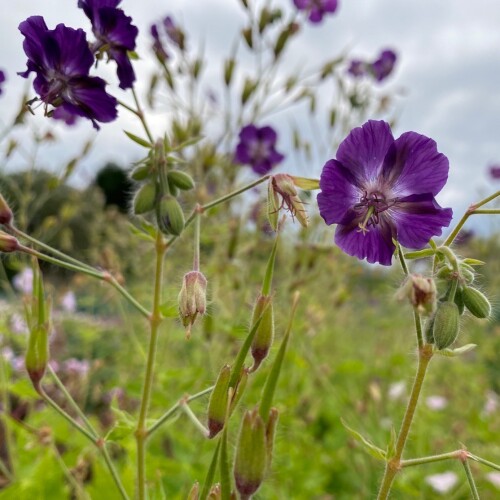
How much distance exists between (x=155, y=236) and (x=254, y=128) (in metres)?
1.75

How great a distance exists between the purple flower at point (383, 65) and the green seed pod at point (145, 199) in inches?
108

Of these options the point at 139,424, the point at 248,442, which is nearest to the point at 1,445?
the point at 139,424

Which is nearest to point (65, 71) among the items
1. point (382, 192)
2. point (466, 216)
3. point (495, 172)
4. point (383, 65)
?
point (382, 192)

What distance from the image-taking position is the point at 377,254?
893 mm

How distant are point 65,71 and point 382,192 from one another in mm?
556

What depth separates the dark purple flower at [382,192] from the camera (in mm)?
851

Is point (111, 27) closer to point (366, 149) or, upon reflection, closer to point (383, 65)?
point (366, 149)

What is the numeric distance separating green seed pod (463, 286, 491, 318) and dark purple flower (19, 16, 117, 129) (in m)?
0.65

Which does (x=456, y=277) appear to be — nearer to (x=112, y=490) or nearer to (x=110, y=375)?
(x=112, y=490)

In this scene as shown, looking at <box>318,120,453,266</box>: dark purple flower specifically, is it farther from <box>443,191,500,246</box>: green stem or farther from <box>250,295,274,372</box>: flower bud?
<box>250,295,274,372</box>: flower bud

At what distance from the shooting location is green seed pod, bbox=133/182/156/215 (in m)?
0.99

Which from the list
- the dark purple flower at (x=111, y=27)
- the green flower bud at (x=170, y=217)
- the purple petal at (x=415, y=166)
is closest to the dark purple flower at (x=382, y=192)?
the purple petal at (x=415, y=166)

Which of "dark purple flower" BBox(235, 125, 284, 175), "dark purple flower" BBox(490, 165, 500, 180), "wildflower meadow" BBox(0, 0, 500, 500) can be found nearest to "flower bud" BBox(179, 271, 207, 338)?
"wildflower meadow" BBox(0, 0, 500, 500)

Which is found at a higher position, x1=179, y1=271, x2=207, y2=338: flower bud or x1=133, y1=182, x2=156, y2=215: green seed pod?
x1=133, y1=182, x2=156, y2=215: green seed pod
